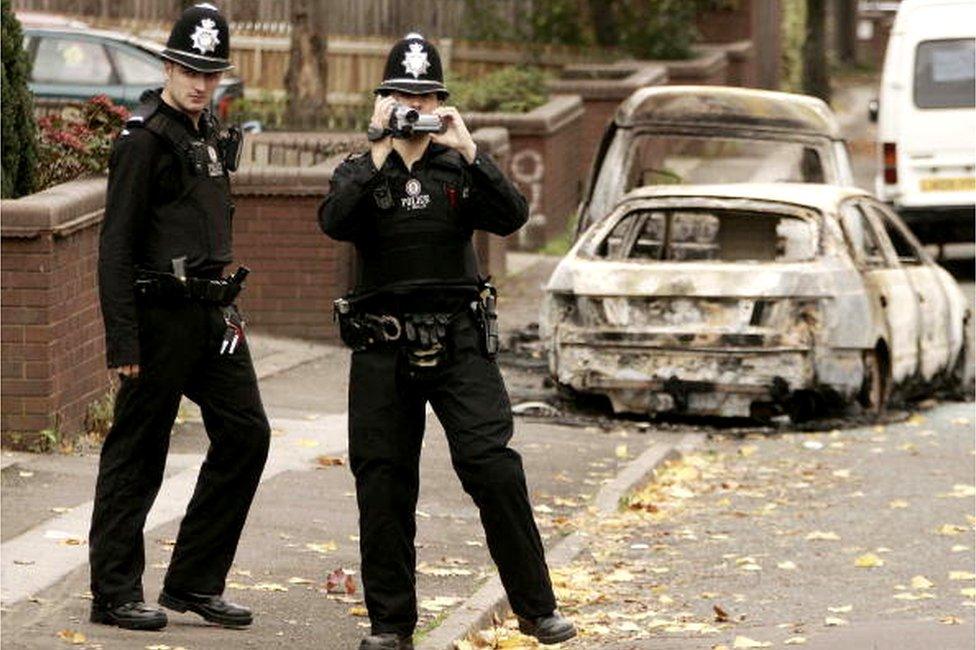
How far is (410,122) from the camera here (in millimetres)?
7547

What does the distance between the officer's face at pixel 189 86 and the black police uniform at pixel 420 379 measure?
1.89 ft

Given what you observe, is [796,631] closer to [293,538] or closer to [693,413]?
[293,538]

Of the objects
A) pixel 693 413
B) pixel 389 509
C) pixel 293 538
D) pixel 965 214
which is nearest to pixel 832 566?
pixel 293 538

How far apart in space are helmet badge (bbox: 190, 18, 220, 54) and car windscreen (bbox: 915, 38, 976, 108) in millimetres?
15235

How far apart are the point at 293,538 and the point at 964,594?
2658 millimetres

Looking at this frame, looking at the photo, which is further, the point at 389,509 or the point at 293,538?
the point at 293,538

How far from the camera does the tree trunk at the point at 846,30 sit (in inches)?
2211

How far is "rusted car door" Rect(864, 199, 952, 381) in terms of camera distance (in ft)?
49.3

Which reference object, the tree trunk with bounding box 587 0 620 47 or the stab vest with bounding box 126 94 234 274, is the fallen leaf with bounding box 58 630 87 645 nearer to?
the stab vest with bounding box 126 94 234 274

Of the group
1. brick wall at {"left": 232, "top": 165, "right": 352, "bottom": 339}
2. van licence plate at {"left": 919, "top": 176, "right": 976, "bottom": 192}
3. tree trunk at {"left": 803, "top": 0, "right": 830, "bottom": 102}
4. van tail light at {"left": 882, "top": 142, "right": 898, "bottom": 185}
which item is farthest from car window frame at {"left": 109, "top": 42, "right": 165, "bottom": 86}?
tree trunk at {"left": 803, "top": 0, "right": 830, "bottom": 102}

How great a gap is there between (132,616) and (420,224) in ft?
5.24

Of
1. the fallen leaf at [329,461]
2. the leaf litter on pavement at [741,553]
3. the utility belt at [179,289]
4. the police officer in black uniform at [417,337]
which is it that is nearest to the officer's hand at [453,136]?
the police officer in black uniform at [417,337]

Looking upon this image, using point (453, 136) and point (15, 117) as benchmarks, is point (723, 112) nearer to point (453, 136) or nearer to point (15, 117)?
point (15, 117)

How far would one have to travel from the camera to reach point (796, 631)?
8.69 m
